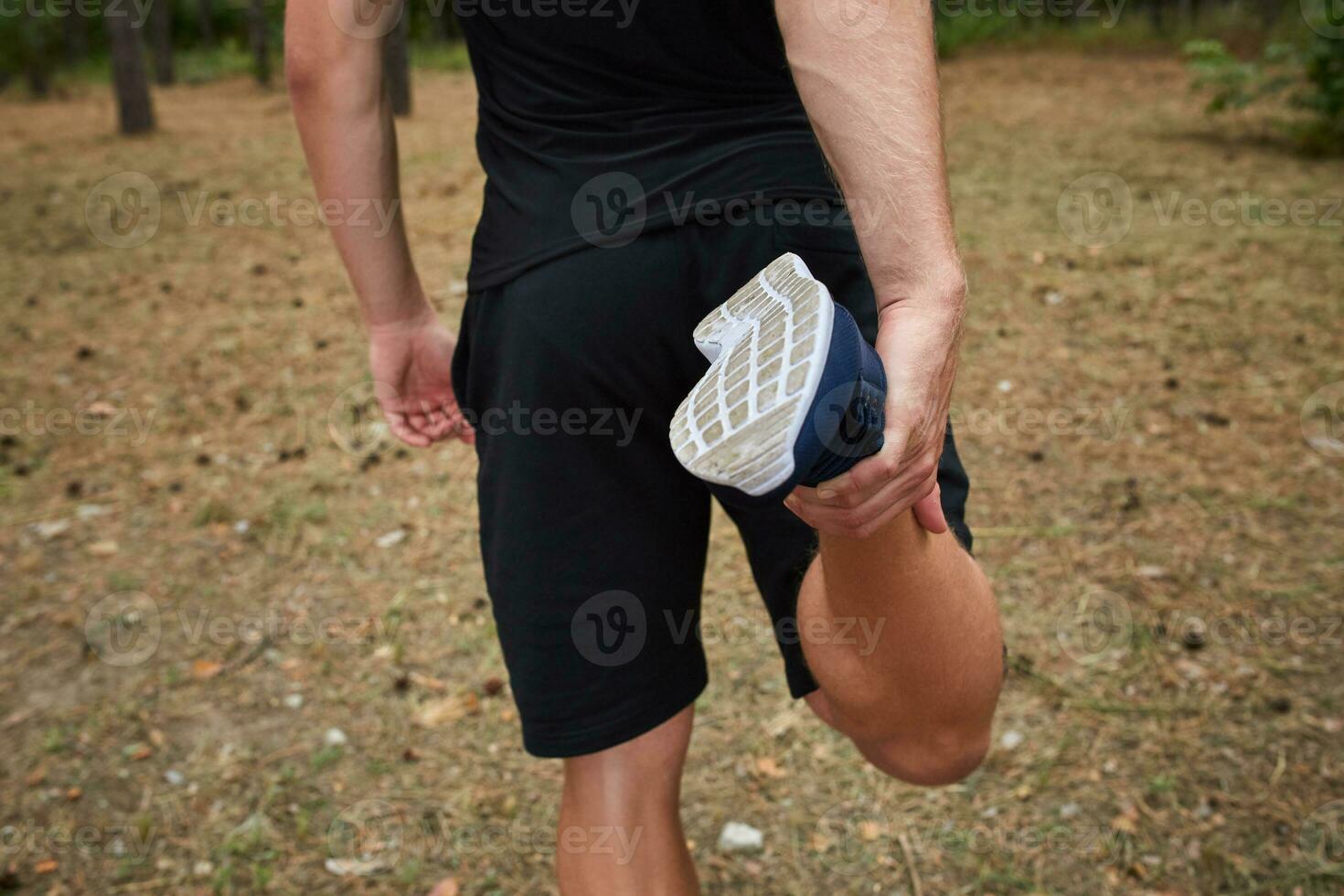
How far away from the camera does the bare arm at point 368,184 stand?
4.80 feet

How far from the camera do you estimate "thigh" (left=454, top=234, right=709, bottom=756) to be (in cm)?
133

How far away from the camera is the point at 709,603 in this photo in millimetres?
3045

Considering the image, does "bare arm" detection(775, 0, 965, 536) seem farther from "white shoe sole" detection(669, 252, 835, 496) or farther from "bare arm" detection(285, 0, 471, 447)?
"bare arm" detection(285, 0, 471, 447)

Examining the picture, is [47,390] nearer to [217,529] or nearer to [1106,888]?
[217,529]

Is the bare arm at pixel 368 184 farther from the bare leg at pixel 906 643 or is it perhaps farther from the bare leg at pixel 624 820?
the bare leg at pixel 906 643

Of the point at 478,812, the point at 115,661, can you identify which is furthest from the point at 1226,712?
the point at 115,661

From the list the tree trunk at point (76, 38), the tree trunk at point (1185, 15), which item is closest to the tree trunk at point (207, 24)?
the tree trunk at point (76, 38)

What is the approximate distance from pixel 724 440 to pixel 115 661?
2580 mm

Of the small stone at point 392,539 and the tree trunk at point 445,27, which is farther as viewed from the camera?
the tree trunk at point 445,27

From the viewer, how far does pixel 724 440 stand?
3.01ft

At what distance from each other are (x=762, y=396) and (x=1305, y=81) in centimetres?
663

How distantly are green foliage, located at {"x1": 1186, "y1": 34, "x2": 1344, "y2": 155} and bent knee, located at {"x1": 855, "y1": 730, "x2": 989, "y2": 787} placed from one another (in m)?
5.58

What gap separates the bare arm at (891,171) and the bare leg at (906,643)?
0.16m

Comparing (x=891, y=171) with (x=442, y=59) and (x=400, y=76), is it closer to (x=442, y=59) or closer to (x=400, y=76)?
(x=400, y=76)
